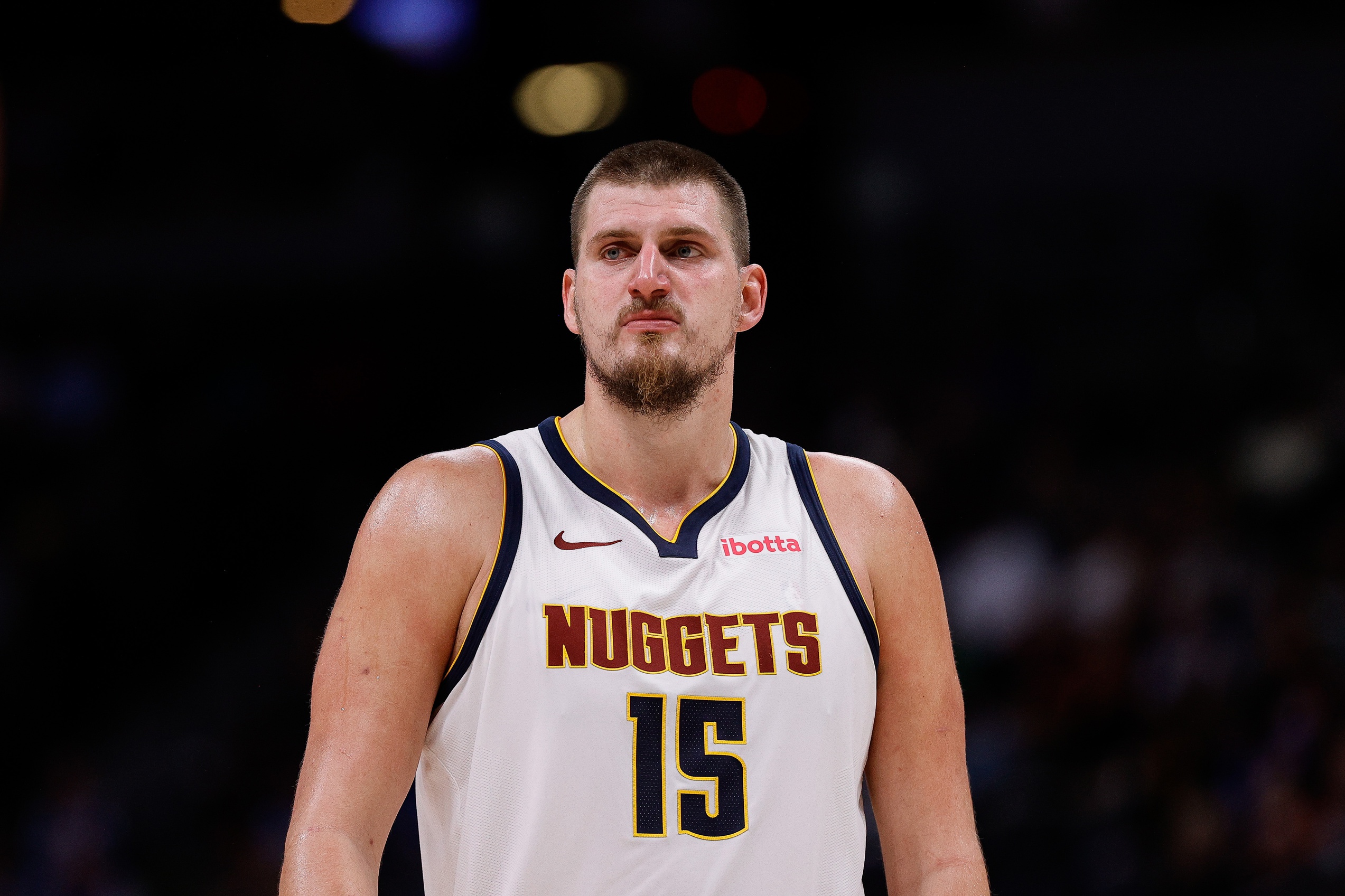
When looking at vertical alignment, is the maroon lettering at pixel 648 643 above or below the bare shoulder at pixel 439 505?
below

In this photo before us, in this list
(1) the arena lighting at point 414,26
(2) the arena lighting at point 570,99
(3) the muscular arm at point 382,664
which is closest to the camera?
(3) the muscular arm at point 382,664

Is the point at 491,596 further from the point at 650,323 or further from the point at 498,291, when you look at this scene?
the point at 498,291

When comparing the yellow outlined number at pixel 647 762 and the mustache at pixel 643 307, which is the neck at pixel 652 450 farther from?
the yellow outlined number at pixel 647 762

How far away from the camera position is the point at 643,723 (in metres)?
2.40

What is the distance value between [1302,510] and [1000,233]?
91.0 inches

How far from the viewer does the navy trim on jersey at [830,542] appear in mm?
2592

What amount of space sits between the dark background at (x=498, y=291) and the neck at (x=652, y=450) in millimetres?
3818

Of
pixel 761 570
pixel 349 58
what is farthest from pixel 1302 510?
pixel 349 58

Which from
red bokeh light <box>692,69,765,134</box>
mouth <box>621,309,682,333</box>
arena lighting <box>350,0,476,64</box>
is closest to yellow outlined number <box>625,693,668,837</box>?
mouth <box>621,309,682,333</box>

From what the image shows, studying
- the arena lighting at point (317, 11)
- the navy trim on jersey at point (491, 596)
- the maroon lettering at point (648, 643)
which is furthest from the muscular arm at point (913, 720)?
the arena lighting at point (317, 11)

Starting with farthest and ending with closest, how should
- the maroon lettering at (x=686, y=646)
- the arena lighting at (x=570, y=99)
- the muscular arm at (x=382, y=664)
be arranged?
the arena lighting at (x=570, y=99)
the maroon lettering at (x=686, y=646)
the muscular arm at (x=382, y=664)

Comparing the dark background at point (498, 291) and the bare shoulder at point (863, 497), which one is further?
the dark background at point (498, 291)

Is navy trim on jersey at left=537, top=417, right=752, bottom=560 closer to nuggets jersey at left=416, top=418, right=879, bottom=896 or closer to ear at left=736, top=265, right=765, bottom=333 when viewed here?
nuggets jersey at left=416, top=418, right=879, bottom=896

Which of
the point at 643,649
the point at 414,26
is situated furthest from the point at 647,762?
the point at 414,26
